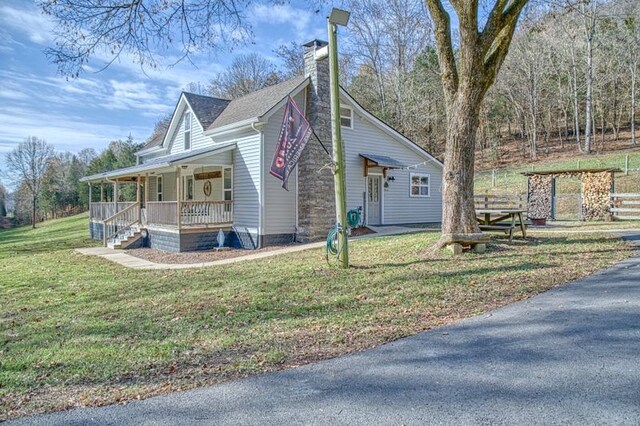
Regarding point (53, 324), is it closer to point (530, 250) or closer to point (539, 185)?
point (530, 250)

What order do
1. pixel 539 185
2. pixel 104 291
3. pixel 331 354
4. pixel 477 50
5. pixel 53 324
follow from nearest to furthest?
pixel 331 354 < pixel 53 324 < pixel 104 291 < pixel 477 50 < pixel 539 185

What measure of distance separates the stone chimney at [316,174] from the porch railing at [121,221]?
7483 millimetres

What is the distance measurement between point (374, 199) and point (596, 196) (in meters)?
10.0

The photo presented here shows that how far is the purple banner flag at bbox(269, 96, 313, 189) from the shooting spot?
9867mm

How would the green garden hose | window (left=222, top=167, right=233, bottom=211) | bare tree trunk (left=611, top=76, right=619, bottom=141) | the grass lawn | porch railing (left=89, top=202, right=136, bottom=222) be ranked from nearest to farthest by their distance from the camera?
1. the grass lawn
2. the green garden hose
3. window (left=222, top=167, right=233, bottom=211)
4. porch railing (left=89, top=202, right=136, bottom=222)
5. bare tree trunk (left=611, top=76, right=619, bottom=141)

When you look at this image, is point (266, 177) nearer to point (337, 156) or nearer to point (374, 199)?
point (374, 199)

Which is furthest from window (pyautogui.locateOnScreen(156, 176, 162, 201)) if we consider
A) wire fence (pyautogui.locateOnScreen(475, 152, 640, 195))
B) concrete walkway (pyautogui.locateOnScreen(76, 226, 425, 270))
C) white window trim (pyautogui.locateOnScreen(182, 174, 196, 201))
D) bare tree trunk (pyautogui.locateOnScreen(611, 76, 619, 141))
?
bare tree trunk (pyautogui.locateOnScreen(611, 76, 619, 141))

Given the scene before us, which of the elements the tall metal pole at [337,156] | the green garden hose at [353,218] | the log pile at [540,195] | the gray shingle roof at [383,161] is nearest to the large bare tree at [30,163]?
the gray shingle roof at [383,161]

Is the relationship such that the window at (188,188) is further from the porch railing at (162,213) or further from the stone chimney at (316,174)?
the stone chimney at (316,174)

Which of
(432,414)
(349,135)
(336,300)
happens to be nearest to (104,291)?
(336,300)

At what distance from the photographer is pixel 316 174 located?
1451cm

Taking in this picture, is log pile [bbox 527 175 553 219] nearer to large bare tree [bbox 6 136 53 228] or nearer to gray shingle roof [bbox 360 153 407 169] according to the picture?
gray shingle roof [bbox 360 153 407 169]

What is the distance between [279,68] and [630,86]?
29.0 m

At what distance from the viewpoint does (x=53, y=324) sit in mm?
5926
